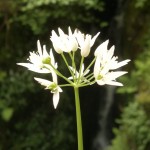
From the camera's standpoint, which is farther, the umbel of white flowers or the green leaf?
the green leaf

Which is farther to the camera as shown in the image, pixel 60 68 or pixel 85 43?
pixel 60 68

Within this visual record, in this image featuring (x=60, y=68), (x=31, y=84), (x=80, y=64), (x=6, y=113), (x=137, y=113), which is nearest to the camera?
(x=80, y=64)

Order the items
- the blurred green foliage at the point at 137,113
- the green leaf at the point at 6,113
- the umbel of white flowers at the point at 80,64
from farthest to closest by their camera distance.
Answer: the green leaf at the point at 6,113, the blurred green foliage at the point at 137,113, the umbel of white flowers at the point at 80,64

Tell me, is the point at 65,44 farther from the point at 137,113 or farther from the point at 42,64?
the point at 137,113

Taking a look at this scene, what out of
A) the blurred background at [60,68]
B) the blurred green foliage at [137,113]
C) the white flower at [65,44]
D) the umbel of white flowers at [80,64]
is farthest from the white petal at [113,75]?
the blurred background at [60,68]

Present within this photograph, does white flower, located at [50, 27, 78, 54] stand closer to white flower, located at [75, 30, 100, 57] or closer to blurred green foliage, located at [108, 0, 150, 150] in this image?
white flower, located at [75, 30, 100, 57]

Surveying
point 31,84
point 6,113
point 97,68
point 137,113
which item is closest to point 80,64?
point 97,68

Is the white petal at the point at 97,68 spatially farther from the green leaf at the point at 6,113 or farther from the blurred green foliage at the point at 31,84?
the green leaf at the point at 6,113

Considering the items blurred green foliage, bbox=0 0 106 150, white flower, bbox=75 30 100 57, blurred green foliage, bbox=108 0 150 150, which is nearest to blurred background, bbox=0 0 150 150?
blurred green foliage, bbox=0 0 106 150

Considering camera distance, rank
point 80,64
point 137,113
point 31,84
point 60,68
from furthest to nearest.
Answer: point 31,84, point 60,68, point 137,113, point 80,64

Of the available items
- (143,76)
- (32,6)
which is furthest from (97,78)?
(32,6)
